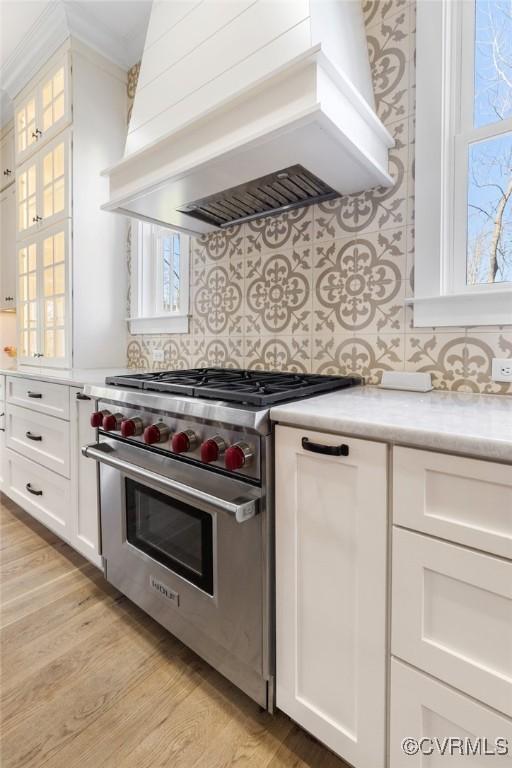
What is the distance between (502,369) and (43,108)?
2971mm

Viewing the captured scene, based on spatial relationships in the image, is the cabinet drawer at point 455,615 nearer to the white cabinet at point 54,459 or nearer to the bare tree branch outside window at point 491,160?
the bare tree branch outside window at point 491,160

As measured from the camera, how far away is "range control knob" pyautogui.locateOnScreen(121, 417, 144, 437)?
131 cm

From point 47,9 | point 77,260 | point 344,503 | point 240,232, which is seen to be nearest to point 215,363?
point 240,232

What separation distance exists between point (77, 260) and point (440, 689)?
2.48 meters

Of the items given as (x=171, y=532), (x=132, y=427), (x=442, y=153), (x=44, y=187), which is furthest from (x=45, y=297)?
(x=442, y=153)

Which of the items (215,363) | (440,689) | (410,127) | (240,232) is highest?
(410,127)

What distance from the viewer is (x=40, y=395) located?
199cm

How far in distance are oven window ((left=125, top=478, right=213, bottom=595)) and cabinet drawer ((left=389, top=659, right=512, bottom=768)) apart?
0.56m

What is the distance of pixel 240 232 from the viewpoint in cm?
185

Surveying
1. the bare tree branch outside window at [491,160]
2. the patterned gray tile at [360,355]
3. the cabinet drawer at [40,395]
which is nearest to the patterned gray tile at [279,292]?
the patterned gray tile at [360,355]

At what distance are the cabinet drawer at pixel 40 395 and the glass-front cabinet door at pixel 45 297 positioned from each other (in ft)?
0.88

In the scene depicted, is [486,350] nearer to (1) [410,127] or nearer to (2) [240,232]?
(1) [410,127]

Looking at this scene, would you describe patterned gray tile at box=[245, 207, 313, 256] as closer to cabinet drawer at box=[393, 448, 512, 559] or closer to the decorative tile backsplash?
the decorative tile backsplash

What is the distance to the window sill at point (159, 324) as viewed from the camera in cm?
216
